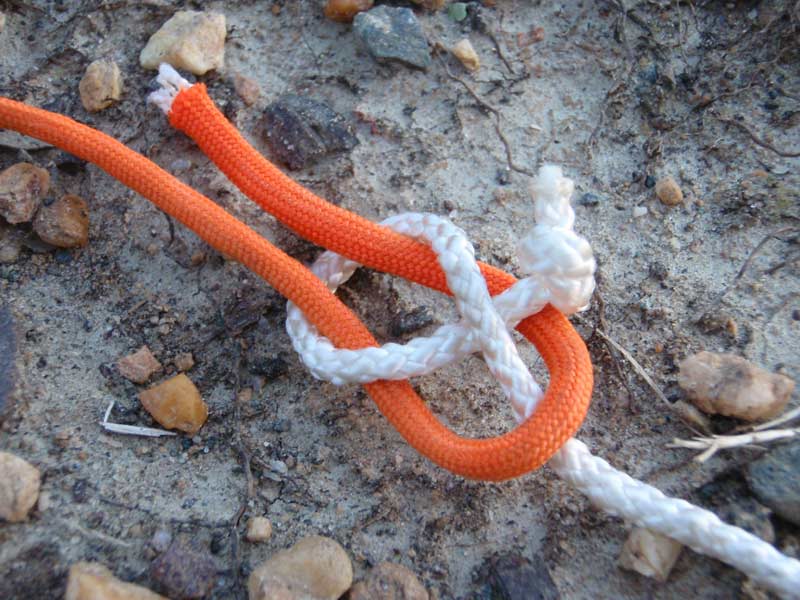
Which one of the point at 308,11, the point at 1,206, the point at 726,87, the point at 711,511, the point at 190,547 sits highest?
the point at 726,87

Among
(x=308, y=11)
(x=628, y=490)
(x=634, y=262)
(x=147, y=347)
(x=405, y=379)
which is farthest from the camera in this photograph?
(x=308, y=11)

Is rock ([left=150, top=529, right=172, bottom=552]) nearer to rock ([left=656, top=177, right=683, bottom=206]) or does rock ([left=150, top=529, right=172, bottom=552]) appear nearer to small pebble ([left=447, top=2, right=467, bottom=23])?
rock ([left=656, top=177, right=683, bottom=206])

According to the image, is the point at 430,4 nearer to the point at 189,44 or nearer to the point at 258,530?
the point at 189,44

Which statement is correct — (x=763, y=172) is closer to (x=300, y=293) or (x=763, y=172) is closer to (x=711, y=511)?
(x=711, y=511)

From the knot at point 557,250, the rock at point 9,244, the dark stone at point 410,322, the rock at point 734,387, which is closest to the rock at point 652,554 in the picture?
the rock at point 734,387

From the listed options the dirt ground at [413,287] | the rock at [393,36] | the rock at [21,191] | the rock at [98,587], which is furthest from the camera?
the rock at [393,36]

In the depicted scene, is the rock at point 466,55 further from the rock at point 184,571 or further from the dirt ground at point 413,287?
the rock at point 184,571

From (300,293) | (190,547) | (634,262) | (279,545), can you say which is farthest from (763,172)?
(190,547)
